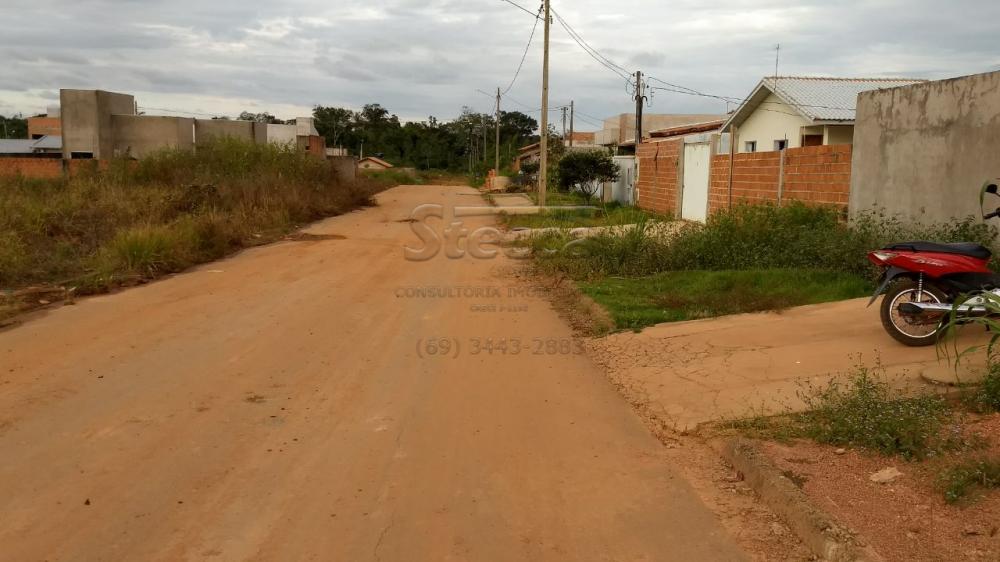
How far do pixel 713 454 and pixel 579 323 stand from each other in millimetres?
4090

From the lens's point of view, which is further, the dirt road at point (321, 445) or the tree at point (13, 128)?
the tree at point (13, 128)

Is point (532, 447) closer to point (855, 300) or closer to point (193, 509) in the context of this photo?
point (193, 509)

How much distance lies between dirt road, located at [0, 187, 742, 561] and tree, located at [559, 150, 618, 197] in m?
20.9

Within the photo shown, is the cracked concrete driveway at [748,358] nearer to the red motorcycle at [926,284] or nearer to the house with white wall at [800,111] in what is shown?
the red motorcycle at [926,284]

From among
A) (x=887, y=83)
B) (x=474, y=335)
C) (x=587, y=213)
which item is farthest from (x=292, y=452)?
(x=887, y=83)

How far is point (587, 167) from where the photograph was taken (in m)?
29.5

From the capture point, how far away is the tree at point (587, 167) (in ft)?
96.6

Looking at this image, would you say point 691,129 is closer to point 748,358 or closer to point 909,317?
point 909,317

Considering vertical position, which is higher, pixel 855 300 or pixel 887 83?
pixel 887 83

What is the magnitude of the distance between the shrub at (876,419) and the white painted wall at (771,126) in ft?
51.0

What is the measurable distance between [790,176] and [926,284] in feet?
25.4

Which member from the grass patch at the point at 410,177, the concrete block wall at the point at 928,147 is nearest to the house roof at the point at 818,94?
the concrete block wall at the point at 928,147

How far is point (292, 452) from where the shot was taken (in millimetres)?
4918

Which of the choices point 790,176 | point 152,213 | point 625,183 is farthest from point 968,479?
point 625,183
